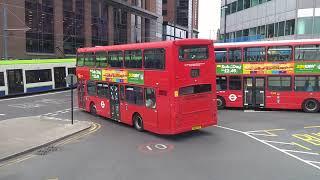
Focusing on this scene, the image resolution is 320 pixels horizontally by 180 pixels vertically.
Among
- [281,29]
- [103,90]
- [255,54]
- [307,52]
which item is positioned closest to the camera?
[103,90]

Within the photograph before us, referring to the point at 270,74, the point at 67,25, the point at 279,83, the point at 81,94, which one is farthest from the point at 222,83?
the point at 67,25

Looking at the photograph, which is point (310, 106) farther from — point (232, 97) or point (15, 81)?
point (15, 81)

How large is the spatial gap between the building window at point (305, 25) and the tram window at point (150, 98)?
3086 cm

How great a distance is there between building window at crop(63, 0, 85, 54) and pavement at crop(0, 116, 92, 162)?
3930cm

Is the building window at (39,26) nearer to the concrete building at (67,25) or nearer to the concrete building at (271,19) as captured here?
the concrete building at (67,25)

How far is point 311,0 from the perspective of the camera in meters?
41.7

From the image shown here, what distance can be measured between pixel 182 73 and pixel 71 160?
5427 millimetres

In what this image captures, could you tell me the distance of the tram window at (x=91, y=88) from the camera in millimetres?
22092

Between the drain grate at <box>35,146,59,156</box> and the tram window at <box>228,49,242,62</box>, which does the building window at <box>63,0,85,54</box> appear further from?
the drain grate at <box>35,146,59,156</box>

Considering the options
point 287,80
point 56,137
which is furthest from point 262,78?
point 56,137

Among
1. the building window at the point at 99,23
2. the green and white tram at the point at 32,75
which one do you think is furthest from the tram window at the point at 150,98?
the building window at the point at 99,23

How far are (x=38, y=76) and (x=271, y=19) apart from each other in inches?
1133

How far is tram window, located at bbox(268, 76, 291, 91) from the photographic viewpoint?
23.0 metres

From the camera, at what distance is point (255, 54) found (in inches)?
928
